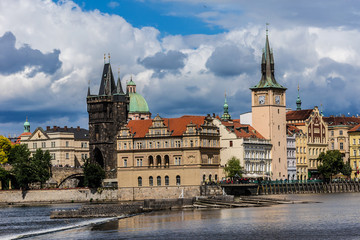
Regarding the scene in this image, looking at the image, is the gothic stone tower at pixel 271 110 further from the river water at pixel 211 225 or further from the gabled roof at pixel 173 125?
the river water at pixel 211 225

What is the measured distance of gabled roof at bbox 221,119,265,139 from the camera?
170 metres

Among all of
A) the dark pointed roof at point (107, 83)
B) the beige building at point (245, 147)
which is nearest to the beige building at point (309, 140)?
the beige building at point (245, 147)

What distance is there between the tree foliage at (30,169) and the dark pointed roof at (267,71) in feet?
138

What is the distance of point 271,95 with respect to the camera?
17662 cm

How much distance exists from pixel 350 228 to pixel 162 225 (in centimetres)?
1976

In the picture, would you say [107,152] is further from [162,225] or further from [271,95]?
[162,225]

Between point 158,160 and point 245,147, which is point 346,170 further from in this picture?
point 158,160

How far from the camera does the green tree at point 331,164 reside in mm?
185750

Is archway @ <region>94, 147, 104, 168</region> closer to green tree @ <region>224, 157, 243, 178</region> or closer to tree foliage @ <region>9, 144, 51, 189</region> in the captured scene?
tree foliage @ <region>9, 144, 51, 189</region>

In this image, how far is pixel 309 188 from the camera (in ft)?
559

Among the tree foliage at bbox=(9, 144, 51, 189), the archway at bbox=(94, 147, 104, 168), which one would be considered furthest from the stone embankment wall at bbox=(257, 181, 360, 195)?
the tree foliage at bbox=(9, 144, 51, 189)

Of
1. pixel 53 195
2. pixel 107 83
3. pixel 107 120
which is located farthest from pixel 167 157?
pixel 107 83

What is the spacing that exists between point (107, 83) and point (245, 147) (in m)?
29.3

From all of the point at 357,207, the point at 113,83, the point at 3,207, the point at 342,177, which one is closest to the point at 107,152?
the point at 113,83
